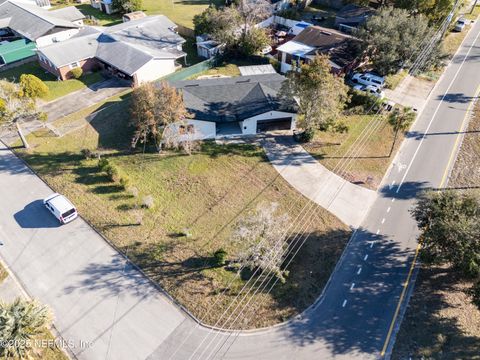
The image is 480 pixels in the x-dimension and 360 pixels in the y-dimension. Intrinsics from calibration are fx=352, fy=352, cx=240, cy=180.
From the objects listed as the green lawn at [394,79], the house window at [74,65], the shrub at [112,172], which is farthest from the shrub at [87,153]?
the green lawn at [394,79]

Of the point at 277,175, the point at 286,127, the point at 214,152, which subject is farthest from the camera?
the point at 286,127

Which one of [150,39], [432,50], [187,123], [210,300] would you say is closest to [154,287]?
[210,300]

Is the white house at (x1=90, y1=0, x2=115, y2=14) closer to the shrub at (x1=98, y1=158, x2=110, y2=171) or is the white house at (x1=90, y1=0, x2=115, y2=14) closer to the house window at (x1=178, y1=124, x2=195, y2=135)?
the house window at (x1=178, y1=124, x2=195, y2=135)

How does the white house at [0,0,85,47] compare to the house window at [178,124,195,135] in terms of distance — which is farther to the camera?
the white house at [0,0,85,47]

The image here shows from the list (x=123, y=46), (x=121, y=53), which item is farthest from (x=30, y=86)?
(x=123, y=46)

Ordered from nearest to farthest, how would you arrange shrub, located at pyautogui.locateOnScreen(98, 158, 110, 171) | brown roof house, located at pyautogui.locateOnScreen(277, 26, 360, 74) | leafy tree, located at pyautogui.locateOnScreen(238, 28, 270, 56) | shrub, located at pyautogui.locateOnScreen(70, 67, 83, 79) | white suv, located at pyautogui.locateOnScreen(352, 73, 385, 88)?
shrub, located at pyautogui.locateOnScreen(98, 158, 110, 171)
white suv, located at pyautogui.locateOnScreen(352, 73, 385, 88)
brown roof house, located at pyautogui.locateOnScreen(277, 26, 360, 74)
shrub, located at pyautogui.locateOnScreen(70, 67, 83, 79)
leafy tree, located at pyautogui.locateOnScreen(238, 28, 270, 56)

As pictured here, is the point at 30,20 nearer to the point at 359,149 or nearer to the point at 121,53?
the point at 121,53

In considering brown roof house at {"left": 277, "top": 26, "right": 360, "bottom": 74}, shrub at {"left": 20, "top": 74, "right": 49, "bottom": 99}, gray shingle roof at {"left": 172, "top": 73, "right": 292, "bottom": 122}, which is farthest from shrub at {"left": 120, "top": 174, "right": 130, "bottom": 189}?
brown roof house at {"left": 277, "top": 26, "right": 360, "bottom": 74}

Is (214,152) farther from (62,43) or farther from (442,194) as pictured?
(62,43)
